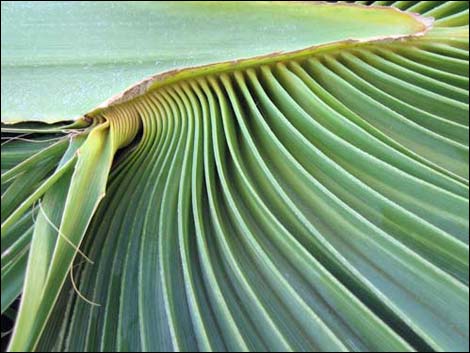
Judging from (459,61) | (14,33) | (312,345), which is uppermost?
(14,33)

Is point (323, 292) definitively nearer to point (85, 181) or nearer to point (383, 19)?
point (85, 181)

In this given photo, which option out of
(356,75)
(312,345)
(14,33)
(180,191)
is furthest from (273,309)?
(14,33)

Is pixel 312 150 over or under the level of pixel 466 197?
over

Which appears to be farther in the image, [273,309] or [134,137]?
[134,137]

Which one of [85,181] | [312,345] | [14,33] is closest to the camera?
[312,345]

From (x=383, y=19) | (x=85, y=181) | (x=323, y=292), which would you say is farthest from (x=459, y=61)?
(x=85, y=181)

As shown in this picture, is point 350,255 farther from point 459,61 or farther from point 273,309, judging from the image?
point 459,61

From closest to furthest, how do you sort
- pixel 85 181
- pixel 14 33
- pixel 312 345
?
pixel 312 345
pixel 85 181
pixel 14 33
